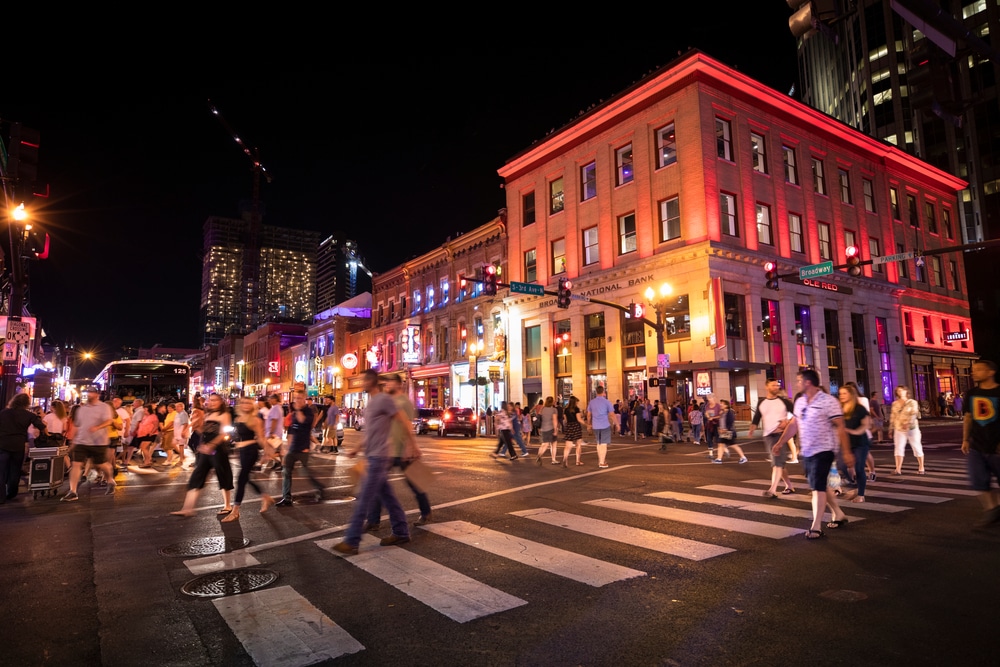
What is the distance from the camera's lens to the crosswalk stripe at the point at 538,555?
5.38 meters

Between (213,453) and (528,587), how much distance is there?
218 inches

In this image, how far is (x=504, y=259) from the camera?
1575 inches

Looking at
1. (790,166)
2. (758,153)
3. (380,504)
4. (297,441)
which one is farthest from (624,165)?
(380,504)

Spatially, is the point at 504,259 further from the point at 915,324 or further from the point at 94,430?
the point at 94,430

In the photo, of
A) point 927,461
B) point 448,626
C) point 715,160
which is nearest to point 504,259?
point 715,160

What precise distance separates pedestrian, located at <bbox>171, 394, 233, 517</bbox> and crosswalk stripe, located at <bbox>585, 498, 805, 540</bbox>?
17.8 ft

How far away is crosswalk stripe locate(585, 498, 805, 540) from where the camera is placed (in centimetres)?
699

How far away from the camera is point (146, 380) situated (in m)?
25.8

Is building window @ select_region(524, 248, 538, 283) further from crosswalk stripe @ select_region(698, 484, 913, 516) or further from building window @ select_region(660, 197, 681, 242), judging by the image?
crosswalk stripe @ select_region(698, 484, 913, 516)

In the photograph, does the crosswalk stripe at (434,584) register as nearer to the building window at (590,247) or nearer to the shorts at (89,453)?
the shorts at (89,453)

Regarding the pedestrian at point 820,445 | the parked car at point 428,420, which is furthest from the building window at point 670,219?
the pedestrian at point 820,445

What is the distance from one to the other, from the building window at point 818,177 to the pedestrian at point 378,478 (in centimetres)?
3461

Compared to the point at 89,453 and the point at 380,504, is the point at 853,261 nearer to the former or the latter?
the point at 380,504

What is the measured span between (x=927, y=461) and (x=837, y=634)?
44.2ft
